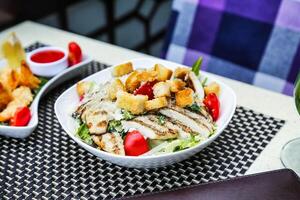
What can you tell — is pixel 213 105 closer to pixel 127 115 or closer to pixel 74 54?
pixel 127 115

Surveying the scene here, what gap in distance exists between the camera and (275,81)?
175 cm

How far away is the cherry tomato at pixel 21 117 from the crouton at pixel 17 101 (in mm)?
18

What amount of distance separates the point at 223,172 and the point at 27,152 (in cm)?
43

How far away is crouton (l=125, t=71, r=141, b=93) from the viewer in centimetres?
116

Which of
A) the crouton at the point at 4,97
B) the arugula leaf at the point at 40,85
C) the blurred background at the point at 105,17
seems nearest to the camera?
the crouton at the point at 4,97

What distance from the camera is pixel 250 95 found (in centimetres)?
140

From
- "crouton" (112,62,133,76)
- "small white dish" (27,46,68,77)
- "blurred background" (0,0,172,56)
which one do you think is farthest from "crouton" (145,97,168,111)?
"blurred background" (0,0,172,56)

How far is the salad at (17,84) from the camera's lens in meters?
1.20

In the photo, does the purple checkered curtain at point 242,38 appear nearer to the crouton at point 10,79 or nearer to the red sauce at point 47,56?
the red sauce at point 47,56

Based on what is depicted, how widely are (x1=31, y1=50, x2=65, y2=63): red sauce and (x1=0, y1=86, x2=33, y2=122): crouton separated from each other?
0.16 meters

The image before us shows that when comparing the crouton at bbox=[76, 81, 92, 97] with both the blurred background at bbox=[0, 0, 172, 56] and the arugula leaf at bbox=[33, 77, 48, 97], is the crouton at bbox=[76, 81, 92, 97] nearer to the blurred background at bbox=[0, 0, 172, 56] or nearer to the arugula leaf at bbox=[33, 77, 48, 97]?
the arugula leaf at bbox=[33, 77, 48, 97]

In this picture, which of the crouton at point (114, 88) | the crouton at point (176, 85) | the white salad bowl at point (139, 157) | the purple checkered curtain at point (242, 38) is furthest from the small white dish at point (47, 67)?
the purple checkered curtain at point (242, 38)

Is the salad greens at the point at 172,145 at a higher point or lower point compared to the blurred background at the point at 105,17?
higher

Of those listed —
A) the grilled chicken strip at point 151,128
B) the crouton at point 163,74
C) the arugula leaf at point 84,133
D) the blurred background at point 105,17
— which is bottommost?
the blurred background at point 105,17
